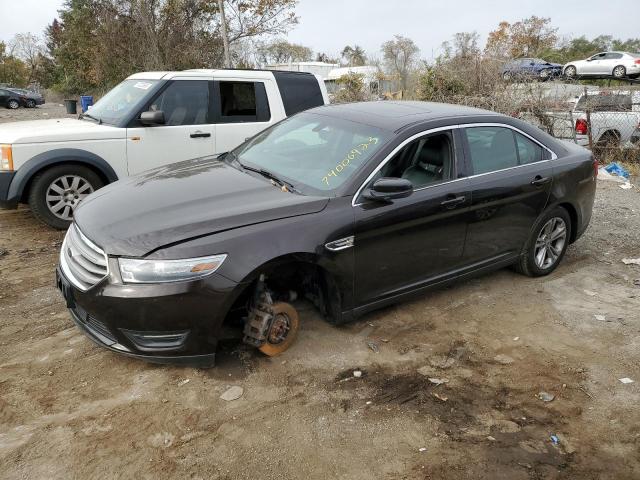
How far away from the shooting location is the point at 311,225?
3.41 meters

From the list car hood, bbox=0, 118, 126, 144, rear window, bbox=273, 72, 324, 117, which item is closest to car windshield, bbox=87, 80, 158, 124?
car hood, bbox=0, 118, 126, 144

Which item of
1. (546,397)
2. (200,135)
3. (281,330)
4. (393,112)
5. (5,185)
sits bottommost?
(546,397)

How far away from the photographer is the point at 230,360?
3.56 meters

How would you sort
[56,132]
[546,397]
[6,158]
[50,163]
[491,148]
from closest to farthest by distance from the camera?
[546,397]
[491,148]
[6,158]
[50,163]
[56,132]

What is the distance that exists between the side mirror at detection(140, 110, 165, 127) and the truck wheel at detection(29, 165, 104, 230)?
0.84 m

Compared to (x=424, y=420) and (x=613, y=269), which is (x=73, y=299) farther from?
(x=613, y=269)

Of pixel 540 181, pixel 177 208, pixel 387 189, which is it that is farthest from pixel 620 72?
pixel 177 208

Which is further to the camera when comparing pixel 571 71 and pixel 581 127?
pixel 571 71

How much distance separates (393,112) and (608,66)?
25.0m

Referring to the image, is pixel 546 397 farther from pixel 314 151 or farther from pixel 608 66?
pixel 608 66

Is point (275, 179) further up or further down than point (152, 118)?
further down

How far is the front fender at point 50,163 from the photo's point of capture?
5.59 meters

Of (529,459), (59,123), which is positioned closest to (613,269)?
(529,459)

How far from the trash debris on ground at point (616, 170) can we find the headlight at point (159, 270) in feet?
30.4
